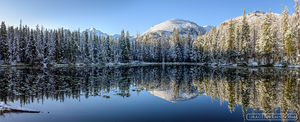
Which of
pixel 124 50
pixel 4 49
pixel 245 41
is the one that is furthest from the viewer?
pixel 124 50

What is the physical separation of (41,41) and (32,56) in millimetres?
7228

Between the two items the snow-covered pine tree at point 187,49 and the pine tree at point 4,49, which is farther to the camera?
the snow-covered pine tree at point 187,49

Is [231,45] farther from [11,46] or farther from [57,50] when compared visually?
[11,46]

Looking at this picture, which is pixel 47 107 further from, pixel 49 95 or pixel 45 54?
pixel 45 54

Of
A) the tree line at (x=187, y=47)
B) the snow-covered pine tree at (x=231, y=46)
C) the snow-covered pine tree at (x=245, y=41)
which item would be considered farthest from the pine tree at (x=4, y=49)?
the snow-covered pine tree at (x=245, y=41)

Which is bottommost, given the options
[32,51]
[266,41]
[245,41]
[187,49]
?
[32,51]

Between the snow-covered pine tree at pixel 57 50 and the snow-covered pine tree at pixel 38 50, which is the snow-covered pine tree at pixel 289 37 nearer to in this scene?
the snow-covered pine tree at pixel 57 50

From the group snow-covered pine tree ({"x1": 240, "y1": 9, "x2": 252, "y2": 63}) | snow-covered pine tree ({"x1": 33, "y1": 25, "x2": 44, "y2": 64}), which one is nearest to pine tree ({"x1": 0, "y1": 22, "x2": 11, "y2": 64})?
snow-covered pine tree ({"x1": 33, "y1": 25, "x2": 44, "y2": 64})

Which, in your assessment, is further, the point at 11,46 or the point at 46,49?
the point at 46,49

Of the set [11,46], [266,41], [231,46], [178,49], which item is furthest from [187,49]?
[11,46]

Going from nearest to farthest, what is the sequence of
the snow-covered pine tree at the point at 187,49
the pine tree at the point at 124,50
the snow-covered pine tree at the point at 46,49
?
the snow-covered pine tree at the point at 46,49, the pine tree at the point at 124,50, the snow-covered pine tree at the point at 187,49

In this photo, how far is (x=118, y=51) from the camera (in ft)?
311

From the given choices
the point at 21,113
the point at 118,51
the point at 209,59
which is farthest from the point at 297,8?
the point at 118,51

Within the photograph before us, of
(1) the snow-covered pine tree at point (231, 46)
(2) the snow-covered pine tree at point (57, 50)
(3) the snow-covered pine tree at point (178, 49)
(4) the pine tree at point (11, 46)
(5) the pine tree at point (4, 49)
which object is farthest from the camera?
(3) the snow-covered pine tree at point (178, 49)
